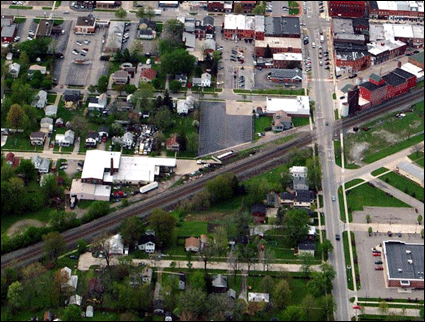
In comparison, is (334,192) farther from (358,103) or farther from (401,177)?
(358,103)

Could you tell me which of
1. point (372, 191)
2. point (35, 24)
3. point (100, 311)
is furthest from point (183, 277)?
point (35, 24)

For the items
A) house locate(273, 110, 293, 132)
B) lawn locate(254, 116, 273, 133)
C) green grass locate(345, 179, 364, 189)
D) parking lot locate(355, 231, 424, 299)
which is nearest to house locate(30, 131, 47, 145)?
lawn locate(254, 116, 273, 133)

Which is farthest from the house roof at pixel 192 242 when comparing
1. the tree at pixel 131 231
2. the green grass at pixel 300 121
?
the green grass at pixel 300 121

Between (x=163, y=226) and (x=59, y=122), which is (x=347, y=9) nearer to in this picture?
(x=59, y=122)

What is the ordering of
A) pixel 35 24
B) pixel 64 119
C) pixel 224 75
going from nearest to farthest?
pixel 64 119
pixel 224 75
pixel 35 24

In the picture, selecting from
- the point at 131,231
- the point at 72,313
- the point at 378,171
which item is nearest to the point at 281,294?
the point at 131,231

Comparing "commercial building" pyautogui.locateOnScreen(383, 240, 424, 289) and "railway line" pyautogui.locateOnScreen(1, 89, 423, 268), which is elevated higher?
"railway line" pyautogui.locateOnScreen(1, 89, 423, 268)

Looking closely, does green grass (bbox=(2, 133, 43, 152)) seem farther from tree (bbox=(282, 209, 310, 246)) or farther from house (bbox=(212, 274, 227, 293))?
tree (bbox=(282, 209, 310, 246))
